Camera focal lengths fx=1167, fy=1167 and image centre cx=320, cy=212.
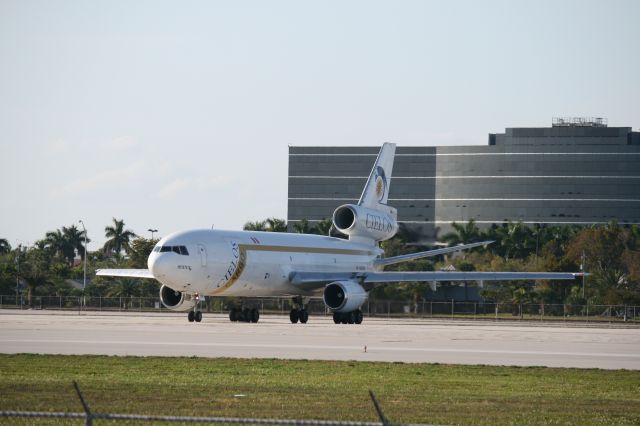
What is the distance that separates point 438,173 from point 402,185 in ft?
18.5

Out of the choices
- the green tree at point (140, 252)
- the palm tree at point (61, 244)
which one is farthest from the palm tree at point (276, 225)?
the palm tree at point (61, 244)

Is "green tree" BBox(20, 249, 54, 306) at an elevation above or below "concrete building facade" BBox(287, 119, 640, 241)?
below

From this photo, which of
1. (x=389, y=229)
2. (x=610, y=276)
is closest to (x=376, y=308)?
(x=389, y=229)

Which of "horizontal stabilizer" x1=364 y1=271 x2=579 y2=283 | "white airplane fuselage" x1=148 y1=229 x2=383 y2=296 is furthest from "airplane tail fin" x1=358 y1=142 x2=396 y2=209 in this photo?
"horizontal stabilizer" x1=364 y1=271 x2=579 y2=283

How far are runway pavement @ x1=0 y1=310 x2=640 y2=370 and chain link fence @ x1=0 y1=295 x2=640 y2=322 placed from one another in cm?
2200

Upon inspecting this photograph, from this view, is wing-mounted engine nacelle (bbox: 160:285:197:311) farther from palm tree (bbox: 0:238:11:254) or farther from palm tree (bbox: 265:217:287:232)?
palm tree (bbox: 0:238:11:254)

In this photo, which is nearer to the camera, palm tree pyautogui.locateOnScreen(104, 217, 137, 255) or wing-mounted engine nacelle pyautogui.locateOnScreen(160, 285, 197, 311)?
wing-mounted engine nacelle pyautogui.locateOnScreen(160, 285, 197, 311)

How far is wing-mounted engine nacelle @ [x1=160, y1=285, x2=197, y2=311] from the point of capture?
56.6 m

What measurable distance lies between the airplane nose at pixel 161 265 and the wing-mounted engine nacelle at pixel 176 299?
4.65 meters

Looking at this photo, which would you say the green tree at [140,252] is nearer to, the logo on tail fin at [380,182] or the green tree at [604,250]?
the logo on tail fin at [380,182]

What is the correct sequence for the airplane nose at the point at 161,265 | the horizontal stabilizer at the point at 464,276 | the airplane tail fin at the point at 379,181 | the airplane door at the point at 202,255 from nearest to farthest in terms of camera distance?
the airplane nose at the point at 161,265
the airplane door at the point at 202,255
the horizontal stabilizer at the point at 464,276
the airplane tail fin at the point at 379,181

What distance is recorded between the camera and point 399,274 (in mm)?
60812

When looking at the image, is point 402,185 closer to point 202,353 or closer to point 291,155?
point 291,155

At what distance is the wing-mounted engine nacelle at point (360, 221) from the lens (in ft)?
215
